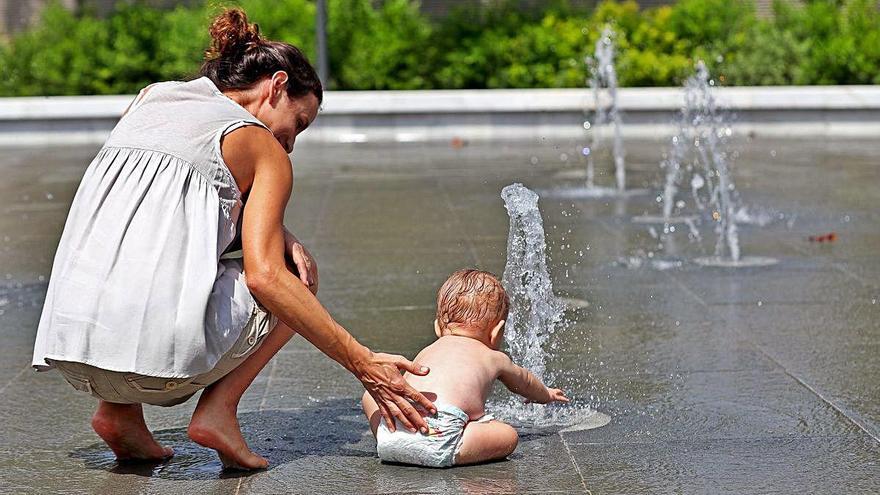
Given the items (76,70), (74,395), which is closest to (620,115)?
(76,70)

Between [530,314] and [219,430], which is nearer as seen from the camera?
[219,430]

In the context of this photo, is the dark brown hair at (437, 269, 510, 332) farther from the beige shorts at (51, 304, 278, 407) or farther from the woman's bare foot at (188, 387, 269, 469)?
the woman's bare foot at (188, 387, 269, 469)

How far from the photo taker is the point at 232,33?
3939 mm

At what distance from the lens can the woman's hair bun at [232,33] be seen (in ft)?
12.9

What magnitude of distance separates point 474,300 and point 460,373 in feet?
0.88

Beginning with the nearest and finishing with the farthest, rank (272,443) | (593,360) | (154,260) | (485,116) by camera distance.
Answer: (154,260), (272,443), (593,360), (485,116)

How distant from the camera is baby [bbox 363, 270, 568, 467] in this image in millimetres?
3865

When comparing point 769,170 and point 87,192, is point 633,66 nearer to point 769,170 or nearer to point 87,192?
point 769,170

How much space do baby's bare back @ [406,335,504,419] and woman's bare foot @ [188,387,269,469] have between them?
491 millimetres

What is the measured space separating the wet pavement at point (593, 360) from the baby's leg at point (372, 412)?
0.37 ft

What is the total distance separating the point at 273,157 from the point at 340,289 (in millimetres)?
3132

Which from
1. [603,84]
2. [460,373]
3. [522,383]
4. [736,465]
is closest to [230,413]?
[460,373]

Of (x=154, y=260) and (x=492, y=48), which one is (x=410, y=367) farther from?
(x=492, y=48)


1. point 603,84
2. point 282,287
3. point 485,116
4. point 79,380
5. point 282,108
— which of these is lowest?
point 485,116
